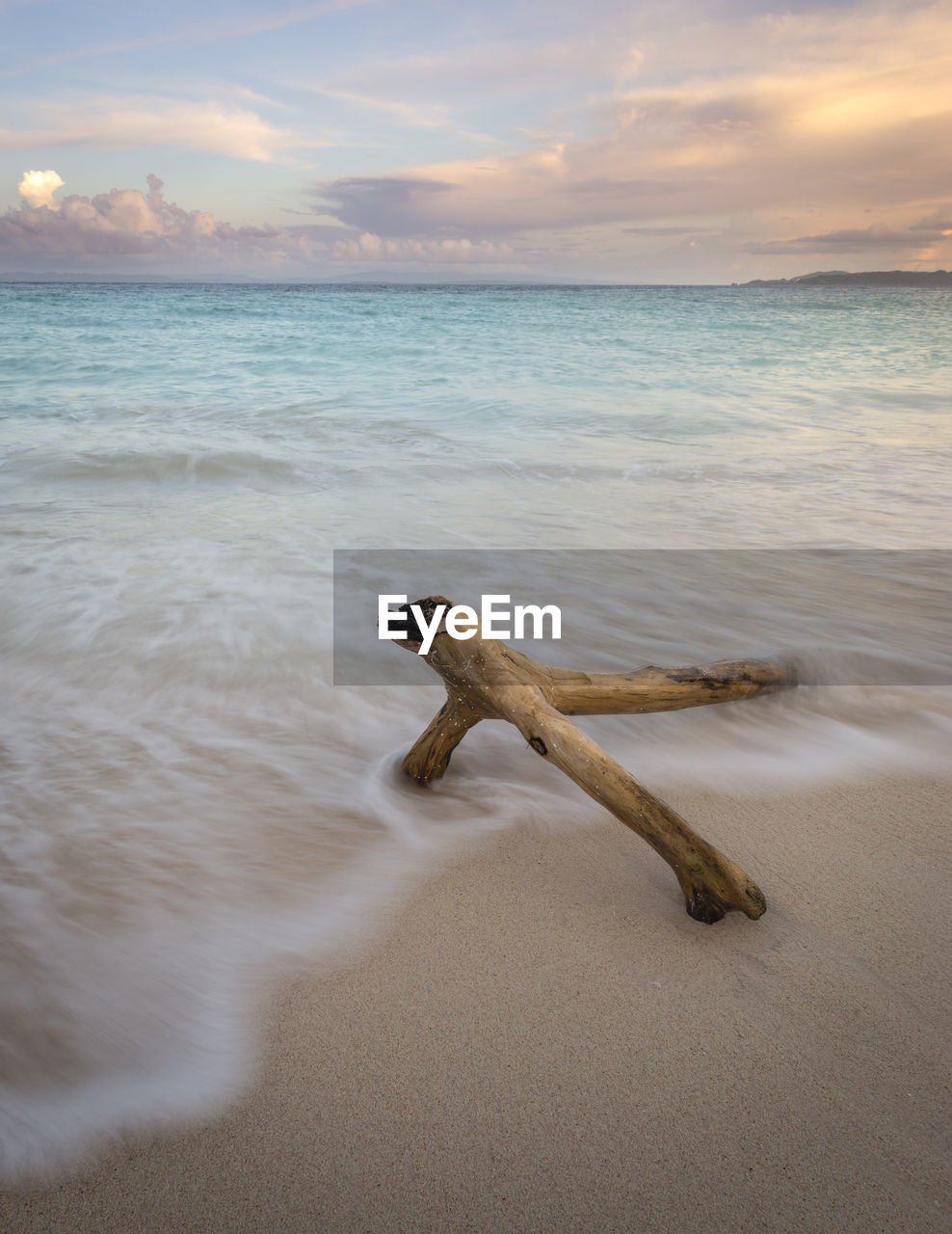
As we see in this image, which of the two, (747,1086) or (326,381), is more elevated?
(326,381)

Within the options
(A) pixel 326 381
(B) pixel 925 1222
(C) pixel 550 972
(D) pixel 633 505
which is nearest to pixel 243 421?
(A) pixel 326 381

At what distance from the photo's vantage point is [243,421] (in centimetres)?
891

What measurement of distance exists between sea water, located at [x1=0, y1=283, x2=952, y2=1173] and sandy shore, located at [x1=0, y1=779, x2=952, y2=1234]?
125mm

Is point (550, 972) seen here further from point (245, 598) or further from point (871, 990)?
point (245, 598)

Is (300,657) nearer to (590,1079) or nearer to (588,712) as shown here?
(588,712)

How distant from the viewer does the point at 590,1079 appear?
1415 mm

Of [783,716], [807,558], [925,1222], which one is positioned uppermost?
[807,558]

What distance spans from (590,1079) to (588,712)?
0.96 metres

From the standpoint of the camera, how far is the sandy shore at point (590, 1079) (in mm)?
1229

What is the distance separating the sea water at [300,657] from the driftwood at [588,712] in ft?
0.56

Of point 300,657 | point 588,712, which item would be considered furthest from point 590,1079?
point 300,657

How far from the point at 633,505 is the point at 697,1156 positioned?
189 inches

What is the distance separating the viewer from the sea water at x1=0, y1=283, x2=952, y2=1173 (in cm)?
171

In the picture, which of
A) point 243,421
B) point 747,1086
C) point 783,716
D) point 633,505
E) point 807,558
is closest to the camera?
point 747,1086
